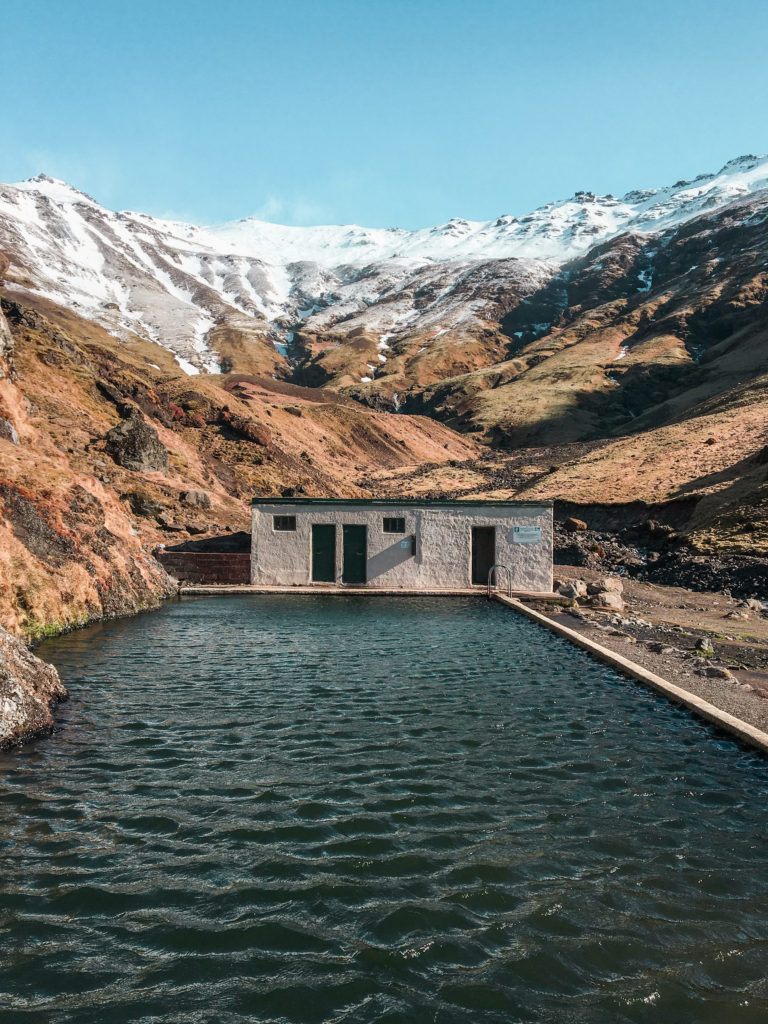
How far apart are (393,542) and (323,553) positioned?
10.4 ft

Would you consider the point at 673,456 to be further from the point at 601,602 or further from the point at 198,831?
the point at 198,831

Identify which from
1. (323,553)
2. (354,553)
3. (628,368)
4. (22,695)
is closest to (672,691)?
(22,695)

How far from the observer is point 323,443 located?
83750 mm

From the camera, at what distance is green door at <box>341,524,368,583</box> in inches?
1155

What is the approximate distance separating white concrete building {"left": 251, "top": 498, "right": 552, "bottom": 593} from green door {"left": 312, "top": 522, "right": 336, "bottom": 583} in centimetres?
4

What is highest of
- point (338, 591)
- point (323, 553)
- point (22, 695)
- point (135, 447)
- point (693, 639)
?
point (135, 447)

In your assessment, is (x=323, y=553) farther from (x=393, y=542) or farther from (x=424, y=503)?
(x=424, y=503)

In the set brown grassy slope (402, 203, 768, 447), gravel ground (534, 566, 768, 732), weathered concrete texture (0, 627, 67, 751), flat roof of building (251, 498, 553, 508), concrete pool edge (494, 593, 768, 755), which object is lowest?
gravel ground (534, 566, 768, 732)

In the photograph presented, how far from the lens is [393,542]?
95.5 feet

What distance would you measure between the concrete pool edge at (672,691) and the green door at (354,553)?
10.3 metres

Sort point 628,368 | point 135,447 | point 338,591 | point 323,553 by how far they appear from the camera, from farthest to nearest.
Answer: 1. point 628,368
2. point 135,447
3. point 323,553
4. point 338,591

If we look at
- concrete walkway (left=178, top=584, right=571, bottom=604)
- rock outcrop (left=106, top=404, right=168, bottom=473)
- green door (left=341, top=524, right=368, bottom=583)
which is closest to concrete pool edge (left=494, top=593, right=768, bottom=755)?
concrete walkway (left=178, top=584, right=571, bottom=604)

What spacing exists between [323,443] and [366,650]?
68100 millimetres

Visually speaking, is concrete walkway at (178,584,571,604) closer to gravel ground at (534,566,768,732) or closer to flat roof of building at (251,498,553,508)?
gravel ground at (534,566,768,732)
